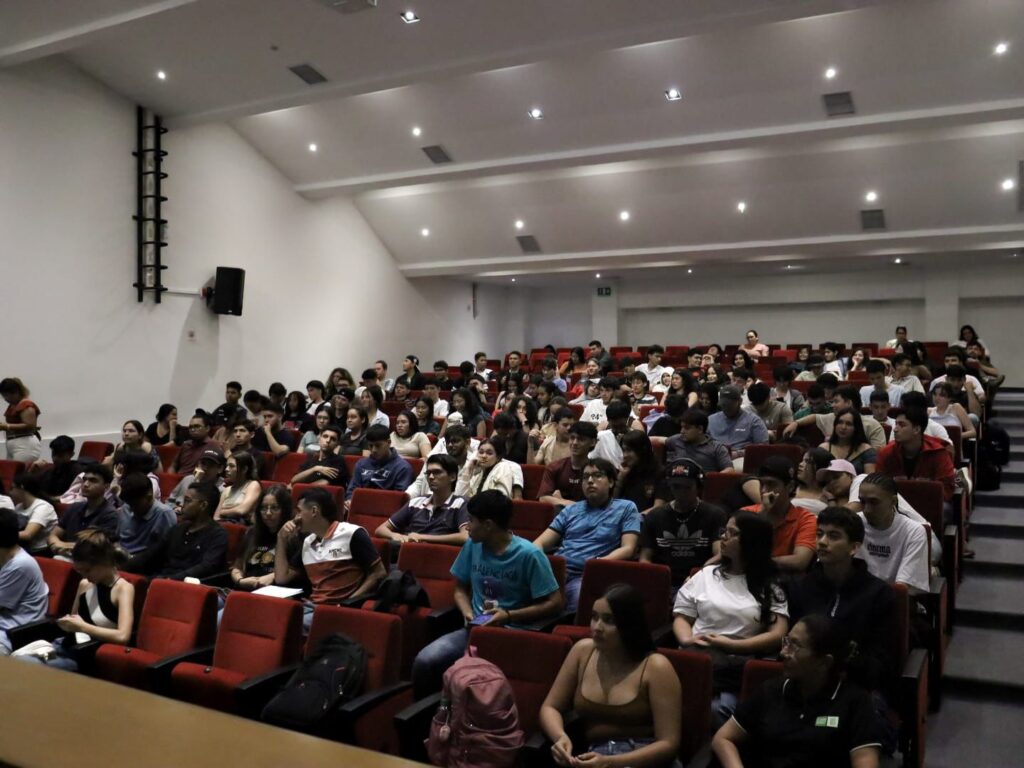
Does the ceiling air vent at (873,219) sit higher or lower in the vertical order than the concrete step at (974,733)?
higher

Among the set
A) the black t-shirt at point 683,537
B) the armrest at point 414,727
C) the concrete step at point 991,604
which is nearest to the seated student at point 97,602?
the armrest at point 414,727

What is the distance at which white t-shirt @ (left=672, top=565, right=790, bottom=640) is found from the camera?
2811mm

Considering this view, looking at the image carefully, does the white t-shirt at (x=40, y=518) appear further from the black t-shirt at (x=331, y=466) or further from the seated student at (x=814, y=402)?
the seated student at (x=814, y=402)

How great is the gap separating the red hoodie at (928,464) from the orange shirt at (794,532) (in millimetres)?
1332

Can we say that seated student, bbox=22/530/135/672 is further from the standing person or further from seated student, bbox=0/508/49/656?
the standing person

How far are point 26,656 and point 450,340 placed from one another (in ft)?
38.5

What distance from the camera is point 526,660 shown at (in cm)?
276

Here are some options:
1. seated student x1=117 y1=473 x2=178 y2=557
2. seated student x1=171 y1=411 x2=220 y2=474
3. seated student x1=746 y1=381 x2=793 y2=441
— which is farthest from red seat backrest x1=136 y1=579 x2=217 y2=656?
seated student x1=746 y1=381 x2=793 y2=441

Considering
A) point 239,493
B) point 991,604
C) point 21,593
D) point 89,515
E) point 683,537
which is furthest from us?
point 239,493

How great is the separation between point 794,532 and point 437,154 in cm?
765

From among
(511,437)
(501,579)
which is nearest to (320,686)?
(501,579)

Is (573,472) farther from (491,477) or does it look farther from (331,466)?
(331,466)

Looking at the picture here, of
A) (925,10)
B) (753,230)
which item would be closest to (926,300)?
(753,230)

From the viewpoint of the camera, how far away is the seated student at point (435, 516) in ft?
13.8
